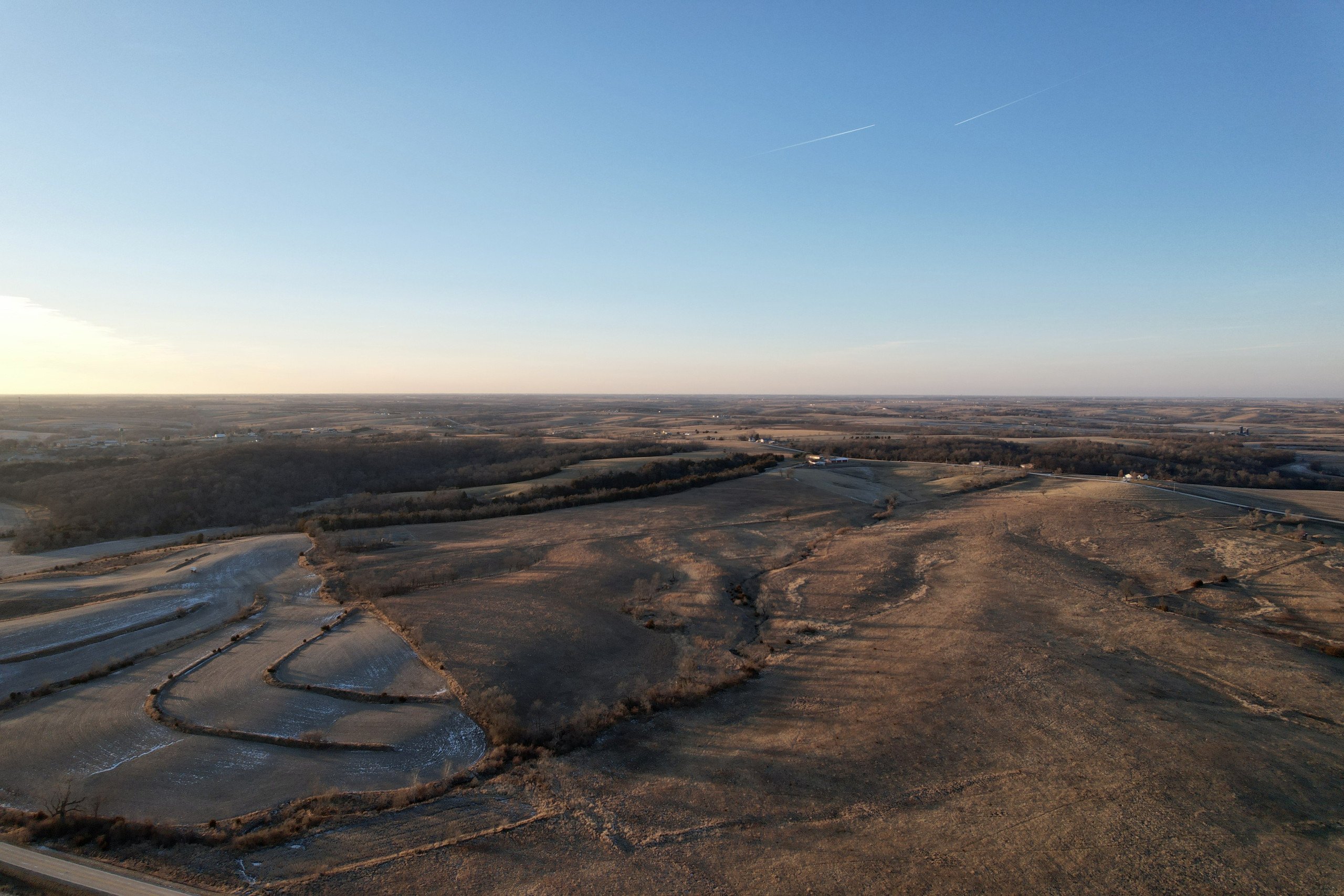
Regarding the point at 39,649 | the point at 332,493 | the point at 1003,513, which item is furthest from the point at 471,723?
the point at 332,493

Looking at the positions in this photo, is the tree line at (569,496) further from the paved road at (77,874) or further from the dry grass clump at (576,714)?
the paved road at (77,874)

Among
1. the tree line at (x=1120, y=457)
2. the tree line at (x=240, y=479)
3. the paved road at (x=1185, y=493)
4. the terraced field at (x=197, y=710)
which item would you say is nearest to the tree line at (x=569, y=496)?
the tree line at (x=240, y=479)

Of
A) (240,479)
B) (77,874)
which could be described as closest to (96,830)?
(77,874)

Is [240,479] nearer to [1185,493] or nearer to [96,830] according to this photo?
[96,830]

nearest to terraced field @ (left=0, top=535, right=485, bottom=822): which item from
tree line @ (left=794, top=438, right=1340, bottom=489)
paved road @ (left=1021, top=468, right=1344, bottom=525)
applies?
paved road @ (left=1021, top=468, right=1344, bottom=525)

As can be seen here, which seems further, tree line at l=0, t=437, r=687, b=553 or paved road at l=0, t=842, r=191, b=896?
tree line at l=0, t=437, r=687, b=553

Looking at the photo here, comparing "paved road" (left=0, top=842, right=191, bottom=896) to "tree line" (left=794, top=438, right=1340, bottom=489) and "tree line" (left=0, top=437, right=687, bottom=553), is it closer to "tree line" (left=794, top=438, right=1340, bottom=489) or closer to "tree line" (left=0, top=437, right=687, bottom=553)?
"tree line" (left=0, top=437, right=687, bottom=553)

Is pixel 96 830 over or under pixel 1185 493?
under

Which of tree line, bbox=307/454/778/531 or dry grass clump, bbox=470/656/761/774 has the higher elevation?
tree line, bbox=307/454/778/531
